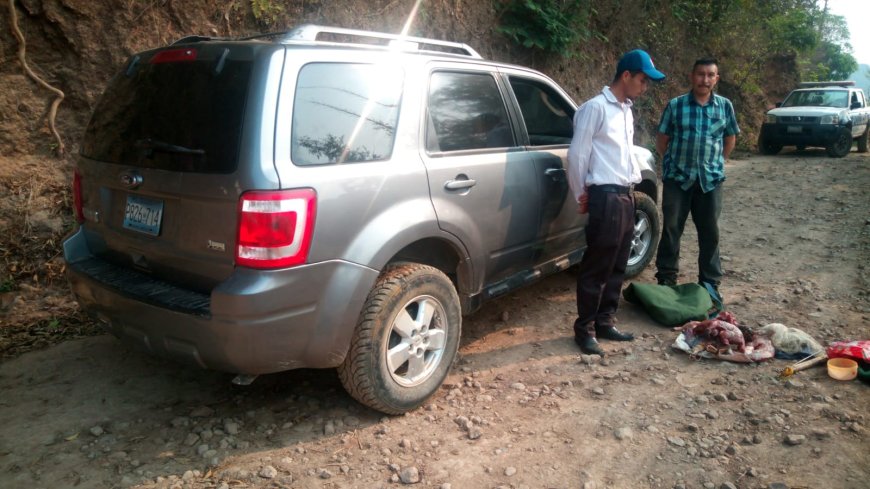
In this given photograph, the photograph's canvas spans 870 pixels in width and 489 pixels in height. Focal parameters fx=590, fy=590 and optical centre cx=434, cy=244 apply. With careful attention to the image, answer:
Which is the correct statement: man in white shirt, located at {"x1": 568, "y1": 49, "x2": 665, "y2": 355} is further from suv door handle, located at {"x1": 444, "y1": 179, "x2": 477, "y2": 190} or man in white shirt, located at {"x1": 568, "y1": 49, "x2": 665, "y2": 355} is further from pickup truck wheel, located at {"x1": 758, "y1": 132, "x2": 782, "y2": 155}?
pickup truck wheel, located at {"x1": 758, "y1": 132, "x2": 782, "y2": 155}

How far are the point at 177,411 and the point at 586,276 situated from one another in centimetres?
252

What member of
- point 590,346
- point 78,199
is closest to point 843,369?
point 590,346

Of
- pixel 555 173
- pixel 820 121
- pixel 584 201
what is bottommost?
pixel 584 201

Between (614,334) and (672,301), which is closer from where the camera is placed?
(614,334)

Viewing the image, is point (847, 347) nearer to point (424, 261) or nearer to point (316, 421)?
point (424, 261)

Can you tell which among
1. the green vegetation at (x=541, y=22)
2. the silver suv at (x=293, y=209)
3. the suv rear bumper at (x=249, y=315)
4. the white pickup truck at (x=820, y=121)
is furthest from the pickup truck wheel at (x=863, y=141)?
the suv rear bumper at (x=249, y=315)

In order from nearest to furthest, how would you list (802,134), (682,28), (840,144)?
(840,144) < (802,134) < (682,28)

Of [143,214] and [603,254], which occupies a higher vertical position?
[143,214]

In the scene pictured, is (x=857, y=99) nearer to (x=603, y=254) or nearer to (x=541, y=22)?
(x=541, y=22)

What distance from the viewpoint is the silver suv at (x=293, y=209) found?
244 cm

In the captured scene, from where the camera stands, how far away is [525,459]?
2727mm

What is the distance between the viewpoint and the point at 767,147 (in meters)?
14.8

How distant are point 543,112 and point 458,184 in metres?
1.44

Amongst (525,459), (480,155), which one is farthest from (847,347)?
(480,155)
